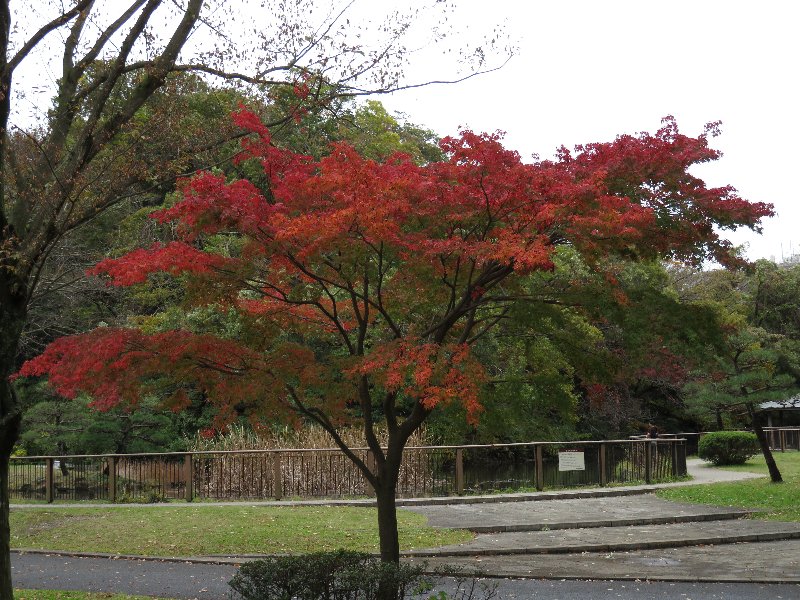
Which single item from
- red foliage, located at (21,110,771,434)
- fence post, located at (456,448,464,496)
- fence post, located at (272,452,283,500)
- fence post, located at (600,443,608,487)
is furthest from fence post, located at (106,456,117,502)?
fence post, located at (600,443,608,487)

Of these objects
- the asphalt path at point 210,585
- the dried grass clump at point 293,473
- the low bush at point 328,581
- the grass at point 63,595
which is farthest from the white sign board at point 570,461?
the low bush at point 328,581

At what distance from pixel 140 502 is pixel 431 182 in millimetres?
13026

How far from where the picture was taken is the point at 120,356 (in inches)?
361

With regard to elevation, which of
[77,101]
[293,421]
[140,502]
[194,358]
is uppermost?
[77,101]

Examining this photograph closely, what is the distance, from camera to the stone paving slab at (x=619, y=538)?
1344cm

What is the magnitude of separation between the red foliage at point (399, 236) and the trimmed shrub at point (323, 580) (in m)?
1.72

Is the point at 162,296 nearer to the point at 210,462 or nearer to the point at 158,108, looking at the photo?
the point at 210,462

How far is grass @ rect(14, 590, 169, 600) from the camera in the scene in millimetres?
10141

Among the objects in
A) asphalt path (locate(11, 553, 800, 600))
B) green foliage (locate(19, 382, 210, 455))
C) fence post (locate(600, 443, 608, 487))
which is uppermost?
green foliage (locate(19, 382, 210, 455))

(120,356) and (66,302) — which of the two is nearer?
(120,356)

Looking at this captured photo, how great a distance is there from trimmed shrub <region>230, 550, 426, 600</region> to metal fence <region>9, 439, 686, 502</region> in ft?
39.8

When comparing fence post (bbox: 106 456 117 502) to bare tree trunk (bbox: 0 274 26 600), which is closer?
bare tree trunk (bbox: 0 274 26 600)

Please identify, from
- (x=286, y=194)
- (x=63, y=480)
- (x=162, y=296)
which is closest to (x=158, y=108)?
(x=286, y=194)

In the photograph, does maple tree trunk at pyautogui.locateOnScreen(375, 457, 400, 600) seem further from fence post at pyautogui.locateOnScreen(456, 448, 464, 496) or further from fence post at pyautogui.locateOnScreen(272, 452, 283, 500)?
fence post at pyautogui.locateOnScreen(456, 448, 464, 496)
